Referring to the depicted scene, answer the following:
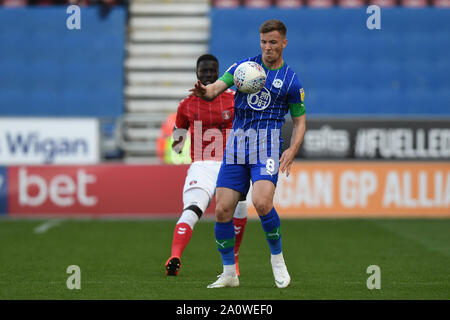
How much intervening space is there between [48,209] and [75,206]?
0.47 m

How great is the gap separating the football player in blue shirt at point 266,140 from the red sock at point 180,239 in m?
1.03

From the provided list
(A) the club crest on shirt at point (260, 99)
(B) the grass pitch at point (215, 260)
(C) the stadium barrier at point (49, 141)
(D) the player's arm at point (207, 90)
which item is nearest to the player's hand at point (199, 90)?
(D) the player's arm at point (207, 90)

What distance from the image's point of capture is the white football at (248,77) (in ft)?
21.8

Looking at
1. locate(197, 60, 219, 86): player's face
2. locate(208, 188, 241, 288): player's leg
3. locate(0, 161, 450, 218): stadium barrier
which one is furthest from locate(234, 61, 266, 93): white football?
locate(0, 161, 450, 218): stadium barrier

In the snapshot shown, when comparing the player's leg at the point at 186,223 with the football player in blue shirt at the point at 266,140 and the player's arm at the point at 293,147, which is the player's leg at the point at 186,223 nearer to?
the football player in blue shirt at the point at 266,140

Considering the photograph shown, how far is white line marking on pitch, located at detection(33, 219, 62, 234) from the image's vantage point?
512 inches

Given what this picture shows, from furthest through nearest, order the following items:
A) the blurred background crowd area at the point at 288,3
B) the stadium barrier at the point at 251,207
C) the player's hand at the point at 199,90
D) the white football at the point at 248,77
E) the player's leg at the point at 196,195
→ the blurred background crowd area at the point at 288,3
the stadium barrier at the point at 251,207
the player's leg at the point at 196,195
the white football at the point at 248,77
the player's hand at the point at 199,90

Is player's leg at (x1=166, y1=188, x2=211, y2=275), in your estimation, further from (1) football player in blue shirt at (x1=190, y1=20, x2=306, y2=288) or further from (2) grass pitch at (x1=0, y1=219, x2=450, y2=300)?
(1) football player in blue shirt at (x1=190, y1=20, x2=306, y2=288)

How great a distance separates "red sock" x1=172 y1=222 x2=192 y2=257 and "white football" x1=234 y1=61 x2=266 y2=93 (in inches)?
74.2

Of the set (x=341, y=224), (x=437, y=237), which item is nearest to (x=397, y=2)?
(x=341, y=224)

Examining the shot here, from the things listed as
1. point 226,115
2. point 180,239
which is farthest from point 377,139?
point 180,239

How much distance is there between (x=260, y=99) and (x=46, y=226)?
769 centimetres

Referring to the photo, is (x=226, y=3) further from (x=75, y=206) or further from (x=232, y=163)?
(x=232, y=163)

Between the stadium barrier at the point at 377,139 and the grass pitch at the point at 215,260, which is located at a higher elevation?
the stadium barrier at the point at 377,139
